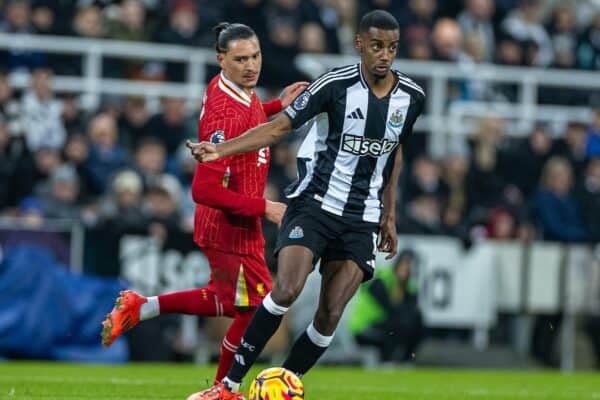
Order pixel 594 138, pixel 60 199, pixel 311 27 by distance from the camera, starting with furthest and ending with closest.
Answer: pixel 594 138
pixel 311 27
pixel 60 199

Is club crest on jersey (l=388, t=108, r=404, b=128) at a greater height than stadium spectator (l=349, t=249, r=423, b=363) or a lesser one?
greater

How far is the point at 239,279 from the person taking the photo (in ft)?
33.8

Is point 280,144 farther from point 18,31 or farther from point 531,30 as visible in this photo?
point 531,30

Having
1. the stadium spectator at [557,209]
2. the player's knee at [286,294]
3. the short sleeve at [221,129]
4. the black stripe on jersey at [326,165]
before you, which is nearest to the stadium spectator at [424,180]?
the stadium spectator at [557,209]

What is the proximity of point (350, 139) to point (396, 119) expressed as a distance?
1.09 ft

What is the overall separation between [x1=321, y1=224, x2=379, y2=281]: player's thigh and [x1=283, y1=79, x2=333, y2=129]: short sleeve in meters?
0.80

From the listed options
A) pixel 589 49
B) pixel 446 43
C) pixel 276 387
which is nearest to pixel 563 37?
pixel 589 49

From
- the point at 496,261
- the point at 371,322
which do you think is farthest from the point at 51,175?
the point at 496,261

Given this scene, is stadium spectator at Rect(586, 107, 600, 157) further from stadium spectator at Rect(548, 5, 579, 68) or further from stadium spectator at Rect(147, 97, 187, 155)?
stadium spectator at Rect(147, 97, 187, 155)

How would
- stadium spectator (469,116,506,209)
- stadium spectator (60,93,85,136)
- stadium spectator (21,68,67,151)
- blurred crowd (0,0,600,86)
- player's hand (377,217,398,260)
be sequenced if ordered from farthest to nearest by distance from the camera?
1. stadium spectator (469,116,506,209)
2. blurred crowd (0,0,600,86)
3. stadium spectator (60,93,85,136)
4. stadium spectator (21,68,67,151)
5. player's hand (377,217,398,260)

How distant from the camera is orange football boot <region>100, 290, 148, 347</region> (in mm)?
10453

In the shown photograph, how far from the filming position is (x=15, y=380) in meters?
12.5

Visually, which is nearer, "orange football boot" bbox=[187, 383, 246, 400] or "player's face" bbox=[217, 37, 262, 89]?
"orange football boot" bbox=[187, 383, 246, 400]

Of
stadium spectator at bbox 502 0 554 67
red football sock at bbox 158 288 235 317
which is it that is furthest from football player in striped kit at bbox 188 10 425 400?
stadium spectator at bbox 502 0 554 67
